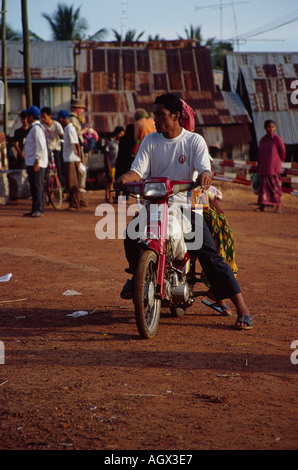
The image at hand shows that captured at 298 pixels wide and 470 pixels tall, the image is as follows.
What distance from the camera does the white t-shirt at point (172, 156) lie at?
534 cm

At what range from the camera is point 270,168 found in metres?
15.8

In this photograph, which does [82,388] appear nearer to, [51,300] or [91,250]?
[51,300]

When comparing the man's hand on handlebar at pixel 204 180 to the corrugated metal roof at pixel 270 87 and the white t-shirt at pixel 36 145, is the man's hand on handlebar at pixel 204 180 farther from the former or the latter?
the corrugated metal roof at pixel 270 87

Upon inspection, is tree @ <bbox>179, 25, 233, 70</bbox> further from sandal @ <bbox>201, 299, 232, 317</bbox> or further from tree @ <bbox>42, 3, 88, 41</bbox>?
sandal @ <bbox>201, 299, 232, 317</bbox>

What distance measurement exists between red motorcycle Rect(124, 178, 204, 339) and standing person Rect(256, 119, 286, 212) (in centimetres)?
1069

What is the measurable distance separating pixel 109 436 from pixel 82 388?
2.53ft

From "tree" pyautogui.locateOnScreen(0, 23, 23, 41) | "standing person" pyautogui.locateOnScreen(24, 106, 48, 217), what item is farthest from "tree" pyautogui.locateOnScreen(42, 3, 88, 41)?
"standing person" pyautogui.locateOnScreen(24, 106, 48, 217)

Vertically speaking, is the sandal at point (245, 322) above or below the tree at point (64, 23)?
below

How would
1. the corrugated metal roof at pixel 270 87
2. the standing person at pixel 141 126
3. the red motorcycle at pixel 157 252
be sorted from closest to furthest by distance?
the red motorcycle at pixel 157 252, the standing person at pixel 141 126, the corrugated metal roof at pixel 270 87

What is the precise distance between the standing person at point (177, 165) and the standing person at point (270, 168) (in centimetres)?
1050

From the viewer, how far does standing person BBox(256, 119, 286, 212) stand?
1562 centimetres

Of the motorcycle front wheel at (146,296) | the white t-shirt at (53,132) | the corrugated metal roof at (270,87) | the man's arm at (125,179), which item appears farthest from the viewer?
the corrugated metal roof at (270,87)

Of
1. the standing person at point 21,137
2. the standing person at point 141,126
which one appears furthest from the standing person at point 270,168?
the standing person at point 21,137

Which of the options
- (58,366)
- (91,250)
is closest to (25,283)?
(91,250)
